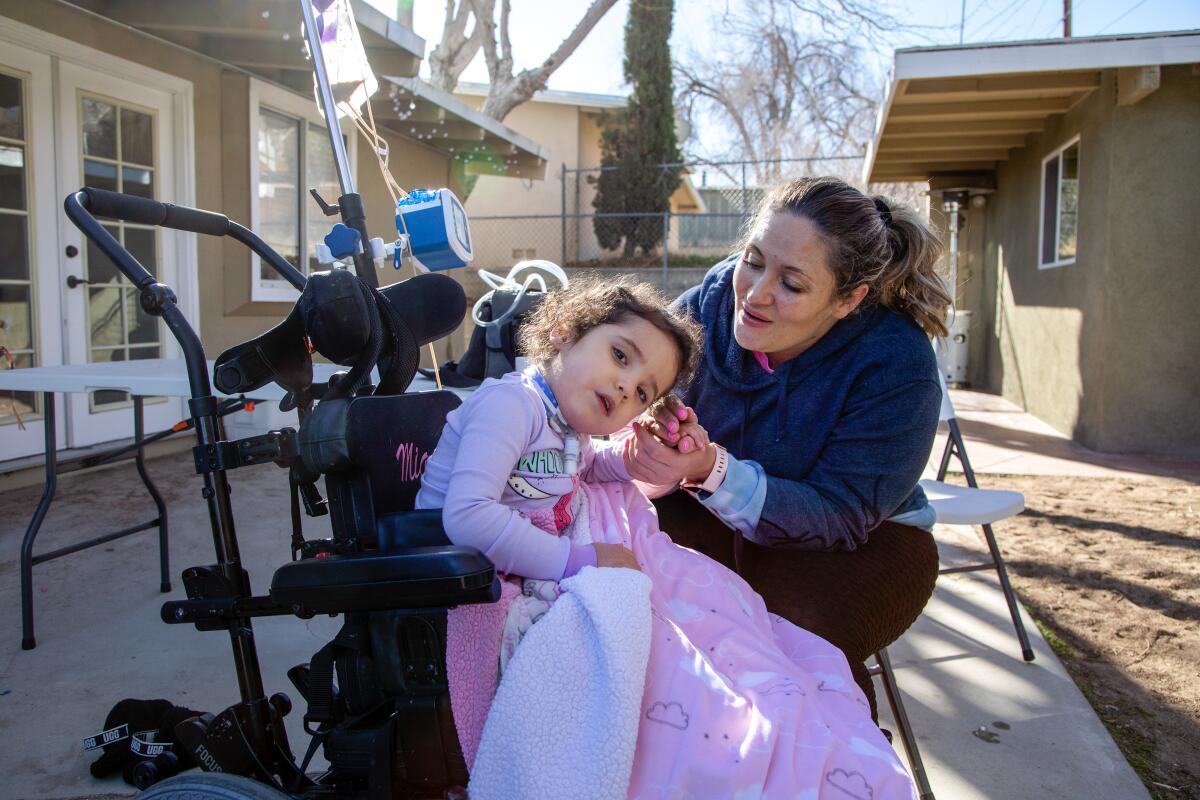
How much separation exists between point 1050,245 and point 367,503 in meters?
8.23

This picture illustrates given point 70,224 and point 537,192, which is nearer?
point 70,224

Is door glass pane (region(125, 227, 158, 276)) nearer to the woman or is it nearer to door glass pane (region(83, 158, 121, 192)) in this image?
door glass pane (region(83, 158, 121, 192))

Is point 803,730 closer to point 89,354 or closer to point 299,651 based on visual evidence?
point 299,651

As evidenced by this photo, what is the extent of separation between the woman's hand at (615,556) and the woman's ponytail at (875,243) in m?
0.74

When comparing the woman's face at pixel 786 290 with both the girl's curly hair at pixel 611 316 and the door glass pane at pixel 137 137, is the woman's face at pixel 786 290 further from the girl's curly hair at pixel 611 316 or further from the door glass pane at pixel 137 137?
the door glass pane at pixel 137 137

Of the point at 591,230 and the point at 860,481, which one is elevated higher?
the point at 591,230

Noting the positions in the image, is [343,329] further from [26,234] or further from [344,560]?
[26,234]

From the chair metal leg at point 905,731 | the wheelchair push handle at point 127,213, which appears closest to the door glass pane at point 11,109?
the wheelchair push handle at point 127,213

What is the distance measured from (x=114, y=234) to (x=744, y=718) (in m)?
5.45

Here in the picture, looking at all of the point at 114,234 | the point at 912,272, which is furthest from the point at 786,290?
the point at 114,234

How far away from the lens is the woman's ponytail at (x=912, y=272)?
1.85m

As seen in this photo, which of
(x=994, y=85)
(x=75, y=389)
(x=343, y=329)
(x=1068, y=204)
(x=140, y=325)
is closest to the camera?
(x=343, y=329)

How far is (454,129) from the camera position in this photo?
8.25 meters

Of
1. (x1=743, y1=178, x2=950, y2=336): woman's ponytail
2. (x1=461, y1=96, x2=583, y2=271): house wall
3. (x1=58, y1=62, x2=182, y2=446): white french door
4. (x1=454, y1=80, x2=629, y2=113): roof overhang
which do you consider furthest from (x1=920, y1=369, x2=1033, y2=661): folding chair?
(x1=454, y1=80, x2=629, y2=113): roof overhang
